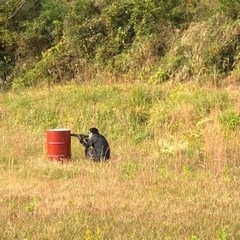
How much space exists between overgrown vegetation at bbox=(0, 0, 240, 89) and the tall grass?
4.84ft

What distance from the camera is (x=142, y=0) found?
17.5m

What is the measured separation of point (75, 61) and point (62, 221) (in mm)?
13001

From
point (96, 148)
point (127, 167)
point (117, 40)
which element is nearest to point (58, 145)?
point (96, 148)

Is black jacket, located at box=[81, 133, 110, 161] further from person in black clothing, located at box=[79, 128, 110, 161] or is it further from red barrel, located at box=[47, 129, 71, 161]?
red barrel, located at box=[47, 129, 71, 161]

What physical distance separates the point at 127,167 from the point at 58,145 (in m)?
1.45

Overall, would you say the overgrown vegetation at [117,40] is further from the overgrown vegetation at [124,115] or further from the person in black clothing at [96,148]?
the person in black clothing at [96,148]

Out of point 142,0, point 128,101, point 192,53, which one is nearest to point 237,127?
point 128,101

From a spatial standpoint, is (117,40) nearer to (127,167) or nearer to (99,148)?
(99,148)

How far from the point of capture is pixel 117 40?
17828 millimetres

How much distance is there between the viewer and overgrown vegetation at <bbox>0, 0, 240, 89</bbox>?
14.8 m

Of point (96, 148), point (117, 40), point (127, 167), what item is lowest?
point (127, 167)

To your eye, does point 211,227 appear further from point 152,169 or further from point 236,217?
point 152,169

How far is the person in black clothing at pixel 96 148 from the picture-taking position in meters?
9.67

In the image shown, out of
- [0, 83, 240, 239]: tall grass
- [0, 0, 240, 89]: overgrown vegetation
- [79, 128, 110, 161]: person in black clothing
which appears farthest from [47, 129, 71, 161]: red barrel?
[0, 0, 240, 89]: overgrown vegetation
